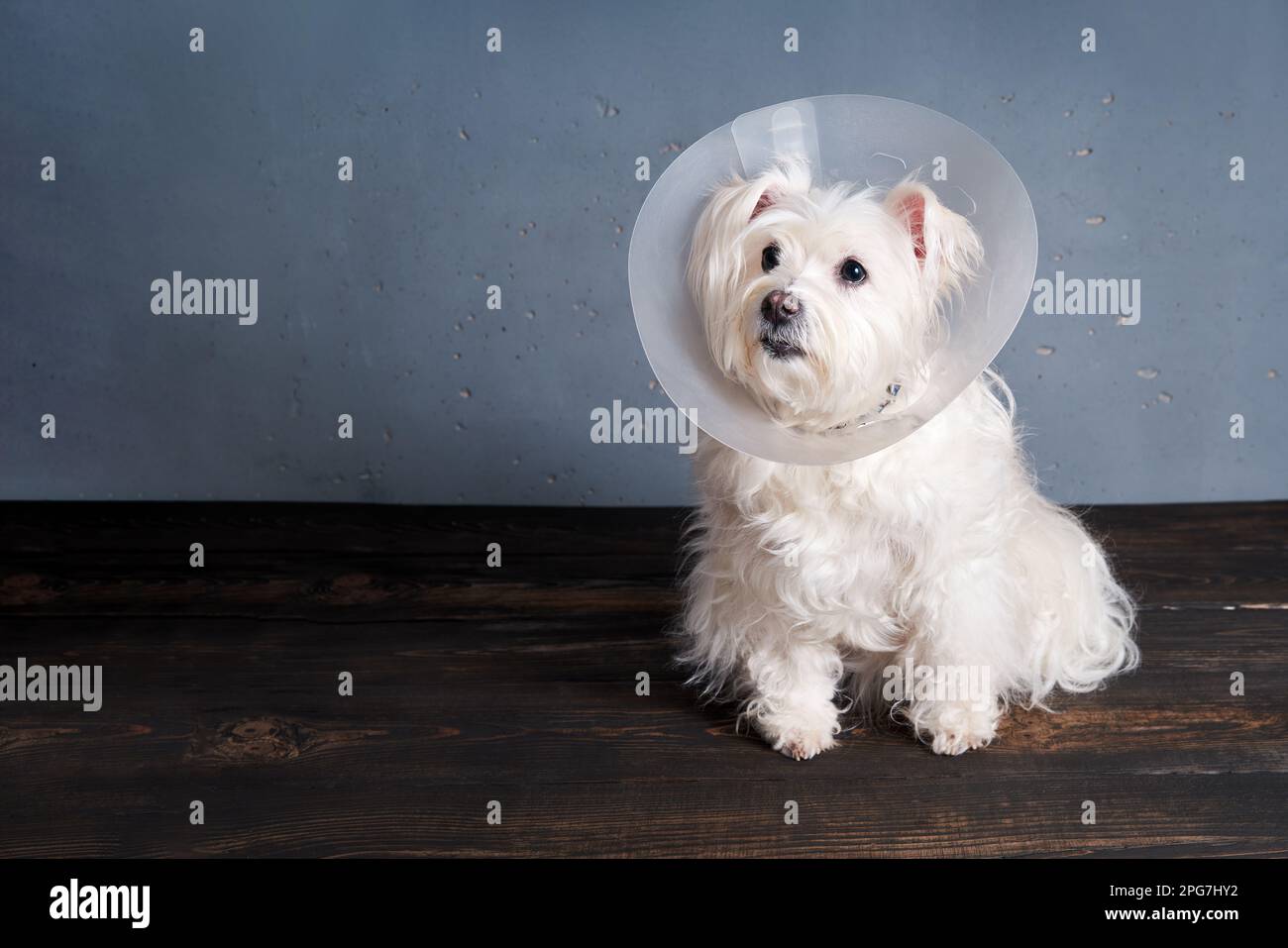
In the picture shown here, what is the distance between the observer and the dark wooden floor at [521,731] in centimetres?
184

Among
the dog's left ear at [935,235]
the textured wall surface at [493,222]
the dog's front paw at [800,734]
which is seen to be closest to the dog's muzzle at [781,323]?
the dog's left ear at [935,235]

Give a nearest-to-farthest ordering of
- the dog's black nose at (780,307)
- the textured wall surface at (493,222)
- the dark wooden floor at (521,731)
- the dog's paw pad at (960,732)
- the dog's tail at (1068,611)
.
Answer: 1. the dog's black nose at (780,307)
2. the dark wooden floor at (521,731)
3. the dog's paw pad at (960,732)
4. the dog's tail at (1068,611)
5. the textured wall surface at (493,222)

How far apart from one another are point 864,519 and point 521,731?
796mm

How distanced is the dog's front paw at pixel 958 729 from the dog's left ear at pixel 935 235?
788 mm

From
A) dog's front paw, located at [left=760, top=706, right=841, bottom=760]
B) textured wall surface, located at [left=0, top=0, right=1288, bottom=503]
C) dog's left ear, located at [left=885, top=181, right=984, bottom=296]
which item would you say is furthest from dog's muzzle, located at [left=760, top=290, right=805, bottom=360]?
textured wall surface, located at [left=0, top=0, right=1288, bottom=503]

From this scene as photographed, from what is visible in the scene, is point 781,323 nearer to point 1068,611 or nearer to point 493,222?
point 1068,611

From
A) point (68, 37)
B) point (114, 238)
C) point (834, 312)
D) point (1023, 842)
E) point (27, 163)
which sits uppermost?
point (68, 37)

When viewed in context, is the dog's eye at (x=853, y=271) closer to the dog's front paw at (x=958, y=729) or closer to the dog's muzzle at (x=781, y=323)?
the dog's muzzle at (x=781, y=323)

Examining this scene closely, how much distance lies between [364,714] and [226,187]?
1.99 m

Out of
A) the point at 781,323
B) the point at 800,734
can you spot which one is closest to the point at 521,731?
the point at 800,734

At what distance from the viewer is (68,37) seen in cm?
343

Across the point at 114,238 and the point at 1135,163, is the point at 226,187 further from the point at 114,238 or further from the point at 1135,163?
the point at 1135,163

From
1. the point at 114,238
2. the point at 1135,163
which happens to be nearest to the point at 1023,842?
the point at 1135,163

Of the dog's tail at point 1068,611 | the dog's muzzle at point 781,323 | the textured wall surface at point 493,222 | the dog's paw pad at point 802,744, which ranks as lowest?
the dog's paw pad at point 802,744
